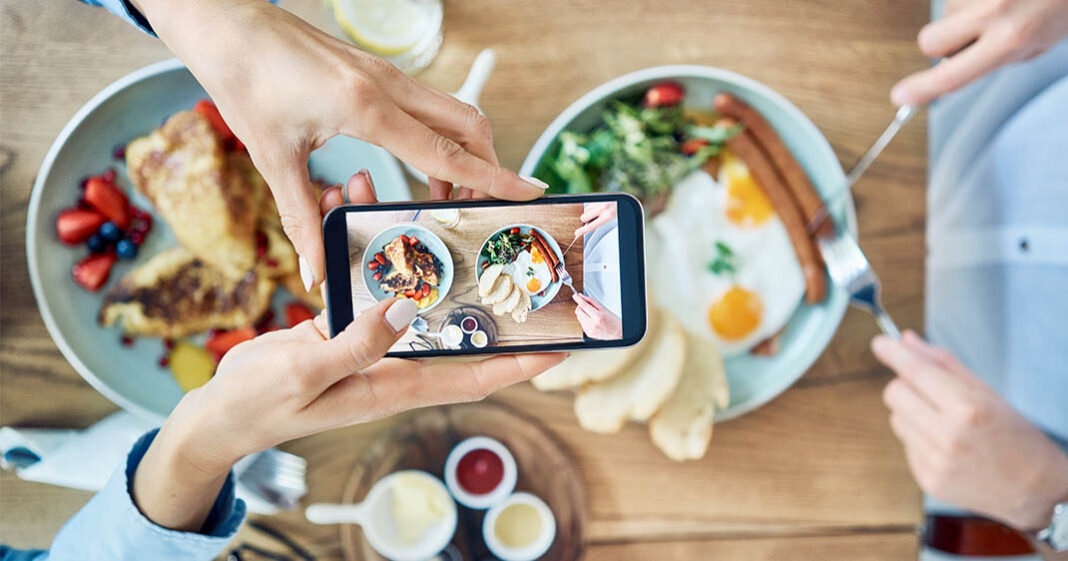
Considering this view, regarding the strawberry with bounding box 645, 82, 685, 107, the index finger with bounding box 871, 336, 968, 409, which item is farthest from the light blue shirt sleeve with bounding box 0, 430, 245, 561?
the index finger with bounding box 871, 336, 968, 409

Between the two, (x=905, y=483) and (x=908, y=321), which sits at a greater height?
(x=908, y=321)

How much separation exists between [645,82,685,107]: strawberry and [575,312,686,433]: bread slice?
0.45 m

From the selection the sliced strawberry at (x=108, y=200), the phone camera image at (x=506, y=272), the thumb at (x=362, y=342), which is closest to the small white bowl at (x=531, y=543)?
the phone camera image at (x=506, y=272)

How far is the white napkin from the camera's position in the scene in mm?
1242

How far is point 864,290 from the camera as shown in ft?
4.38

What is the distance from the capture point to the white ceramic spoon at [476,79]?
50.9 inches

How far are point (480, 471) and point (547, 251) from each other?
615 mm

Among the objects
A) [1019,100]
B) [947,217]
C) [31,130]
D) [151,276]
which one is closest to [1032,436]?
[947,217]

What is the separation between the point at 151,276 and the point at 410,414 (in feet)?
2.01

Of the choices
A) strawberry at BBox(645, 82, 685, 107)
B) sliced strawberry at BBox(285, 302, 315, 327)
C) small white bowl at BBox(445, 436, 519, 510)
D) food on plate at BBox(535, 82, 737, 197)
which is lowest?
small white bowl at BBox(445, 436, 519, 510)

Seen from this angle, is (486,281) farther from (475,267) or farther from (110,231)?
(110,231)

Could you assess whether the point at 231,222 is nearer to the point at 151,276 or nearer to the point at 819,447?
the point at 151,276

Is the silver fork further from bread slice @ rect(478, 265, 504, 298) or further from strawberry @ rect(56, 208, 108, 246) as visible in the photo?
strawberry @ rect(56, 208, 108, 246)

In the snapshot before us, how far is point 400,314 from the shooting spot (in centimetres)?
86
